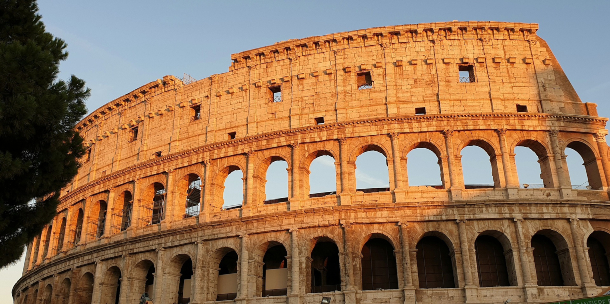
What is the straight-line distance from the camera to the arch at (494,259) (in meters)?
23.3

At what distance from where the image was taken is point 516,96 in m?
26.1

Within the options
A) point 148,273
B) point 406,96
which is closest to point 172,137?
point 148,273

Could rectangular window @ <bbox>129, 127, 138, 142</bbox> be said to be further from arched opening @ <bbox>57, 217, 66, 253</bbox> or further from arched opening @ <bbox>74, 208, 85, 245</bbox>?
arched opening @ <bbox>57, 217, 66, 253</bbox>

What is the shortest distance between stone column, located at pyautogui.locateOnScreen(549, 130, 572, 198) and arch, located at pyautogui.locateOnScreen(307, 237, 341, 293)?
1063 cm

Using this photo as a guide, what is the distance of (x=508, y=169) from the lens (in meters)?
24.4

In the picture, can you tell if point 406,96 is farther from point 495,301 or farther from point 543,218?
point 495,301

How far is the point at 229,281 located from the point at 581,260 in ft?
52.4

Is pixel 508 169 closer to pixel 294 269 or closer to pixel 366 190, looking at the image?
pixel 366 190

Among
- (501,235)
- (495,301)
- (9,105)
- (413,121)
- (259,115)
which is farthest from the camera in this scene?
Answer: (259,115)

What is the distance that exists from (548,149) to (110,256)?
23217 mm

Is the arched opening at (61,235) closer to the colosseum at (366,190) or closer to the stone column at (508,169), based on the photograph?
the colosseum at (366,190)

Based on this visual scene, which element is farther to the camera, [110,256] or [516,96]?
[110,256]

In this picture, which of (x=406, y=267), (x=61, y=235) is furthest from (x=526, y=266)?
(x=61, y=235)

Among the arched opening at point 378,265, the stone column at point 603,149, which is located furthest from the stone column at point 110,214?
the stone column at point 603,149
